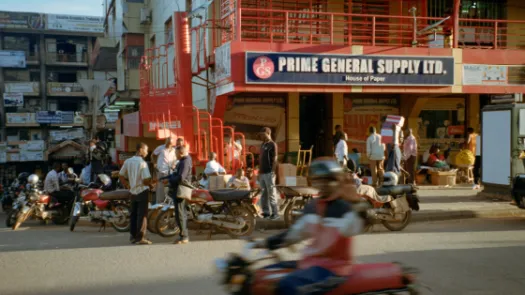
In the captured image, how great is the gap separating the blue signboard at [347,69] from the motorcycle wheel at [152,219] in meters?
4.90

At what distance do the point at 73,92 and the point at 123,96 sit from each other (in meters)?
29.7

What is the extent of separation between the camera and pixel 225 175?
12.7 m

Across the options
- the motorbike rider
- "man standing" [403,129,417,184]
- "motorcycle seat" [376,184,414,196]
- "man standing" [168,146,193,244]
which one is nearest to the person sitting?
"man standing" [168,146,193,244]

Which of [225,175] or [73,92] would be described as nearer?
[225,175]

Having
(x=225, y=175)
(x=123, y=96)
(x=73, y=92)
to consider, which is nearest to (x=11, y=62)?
(x=73, y=92)

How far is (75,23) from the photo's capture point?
5181 centimetres

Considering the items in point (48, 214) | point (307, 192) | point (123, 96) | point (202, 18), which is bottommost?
point (48, 214)

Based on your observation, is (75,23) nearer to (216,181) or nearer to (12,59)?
(12,59)

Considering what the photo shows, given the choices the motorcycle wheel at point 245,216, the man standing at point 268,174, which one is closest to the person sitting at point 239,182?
the man standing at point 268,174

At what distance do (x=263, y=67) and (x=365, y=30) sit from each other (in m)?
3.46

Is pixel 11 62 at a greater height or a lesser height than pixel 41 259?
greater

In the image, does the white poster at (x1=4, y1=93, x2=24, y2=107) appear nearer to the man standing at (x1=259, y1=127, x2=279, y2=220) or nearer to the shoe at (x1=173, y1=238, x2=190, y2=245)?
the man standing at (x1=259, y1=127, x2=279, y2=220)

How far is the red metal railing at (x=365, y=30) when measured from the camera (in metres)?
15.2

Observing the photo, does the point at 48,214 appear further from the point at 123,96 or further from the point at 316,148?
the point at 123,96
